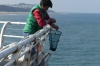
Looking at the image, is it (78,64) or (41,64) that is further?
(78,64)

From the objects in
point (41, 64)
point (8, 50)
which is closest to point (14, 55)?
point (8, 50)

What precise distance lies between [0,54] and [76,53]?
60.9 ft

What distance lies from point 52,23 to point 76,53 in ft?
52.9

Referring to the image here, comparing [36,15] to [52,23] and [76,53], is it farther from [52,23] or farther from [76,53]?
[76,53]

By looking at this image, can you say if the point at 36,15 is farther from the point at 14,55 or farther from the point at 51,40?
the point at 14,55

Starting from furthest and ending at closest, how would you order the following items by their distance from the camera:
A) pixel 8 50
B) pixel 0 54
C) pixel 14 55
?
pixel 14 55 < pixel 8 50 < pixel 0 54

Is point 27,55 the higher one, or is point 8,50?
point 8,50

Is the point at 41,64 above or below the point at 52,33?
below

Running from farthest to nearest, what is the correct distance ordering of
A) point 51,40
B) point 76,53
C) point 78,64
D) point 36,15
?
point 76,53 → point 78,64 → point 51,40 → point 36,15

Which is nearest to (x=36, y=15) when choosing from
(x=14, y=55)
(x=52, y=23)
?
(x=52, y=23)

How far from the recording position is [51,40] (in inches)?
193

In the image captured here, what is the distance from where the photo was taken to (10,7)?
196 m

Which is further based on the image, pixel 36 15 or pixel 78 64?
pixel 78 64

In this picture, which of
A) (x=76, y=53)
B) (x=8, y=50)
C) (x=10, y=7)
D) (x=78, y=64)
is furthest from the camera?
(x=10, y=7)
